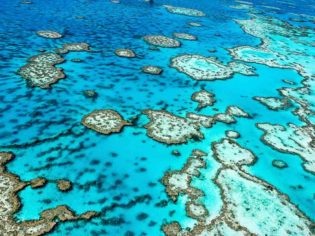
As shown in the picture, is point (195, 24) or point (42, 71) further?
point (195, 24)

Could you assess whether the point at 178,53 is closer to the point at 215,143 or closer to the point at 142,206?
the point at 215,143

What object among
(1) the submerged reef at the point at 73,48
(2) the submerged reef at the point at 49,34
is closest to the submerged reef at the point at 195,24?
Answer: (1) the submerged reef at the point at 73,48

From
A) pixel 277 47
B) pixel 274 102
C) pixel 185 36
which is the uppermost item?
pixel 185 36

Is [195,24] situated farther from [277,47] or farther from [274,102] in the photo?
[274,102]

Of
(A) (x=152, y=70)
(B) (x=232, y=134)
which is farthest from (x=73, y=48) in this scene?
(B) (x=232, y=134)

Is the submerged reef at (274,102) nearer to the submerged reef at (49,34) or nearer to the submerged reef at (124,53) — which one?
the submerged reef at (124,53)
